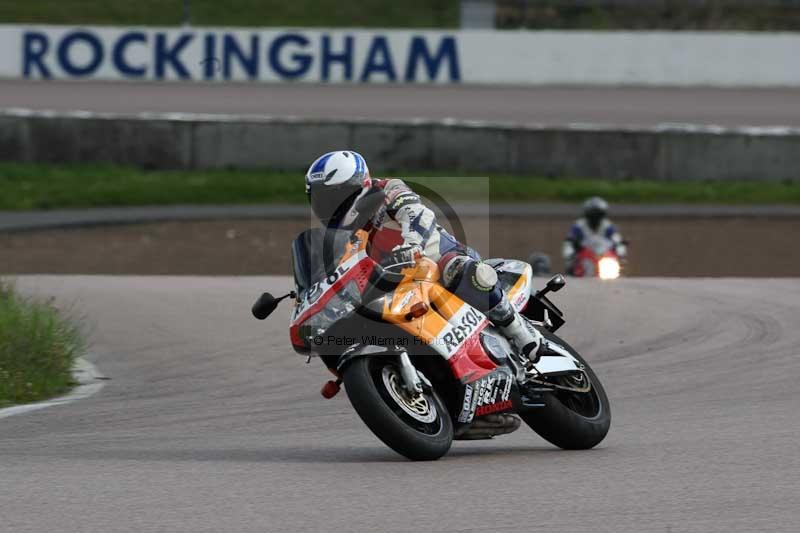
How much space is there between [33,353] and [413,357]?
11.4ft

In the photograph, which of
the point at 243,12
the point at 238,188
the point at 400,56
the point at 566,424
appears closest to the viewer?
the point at 566,424

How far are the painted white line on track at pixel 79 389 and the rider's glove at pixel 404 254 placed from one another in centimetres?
274

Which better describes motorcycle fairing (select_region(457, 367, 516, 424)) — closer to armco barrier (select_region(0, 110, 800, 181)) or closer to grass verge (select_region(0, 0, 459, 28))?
armco barrier (select_region(0, 110, 800, 181))

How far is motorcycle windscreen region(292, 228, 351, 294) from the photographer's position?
21.1 ft

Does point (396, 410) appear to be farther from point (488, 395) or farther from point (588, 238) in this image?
point (588, 238)

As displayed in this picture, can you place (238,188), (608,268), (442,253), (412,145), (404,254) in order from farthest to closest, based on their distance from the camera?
(412,145)
(238,188)
(608,268)
(442,253)
(404,254)

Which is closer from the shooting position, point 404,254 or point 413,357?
point 404,254

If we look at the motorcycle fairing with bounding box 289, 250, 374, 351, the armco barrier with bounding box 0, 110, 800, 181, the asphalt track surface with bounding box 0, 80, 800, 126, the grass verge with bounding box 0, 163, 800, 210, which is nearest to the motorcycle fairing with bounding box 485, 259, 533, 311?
the motorcycle fairing with bounding box 289, 250, 374, 351

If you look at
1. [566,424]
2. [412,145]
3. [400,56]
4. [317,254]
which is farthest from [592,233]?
[400,56]

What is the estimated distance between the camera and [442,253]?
6695mm

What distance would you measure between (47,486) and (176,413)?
8.16 ft

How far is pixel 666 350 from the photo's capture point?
1035cm

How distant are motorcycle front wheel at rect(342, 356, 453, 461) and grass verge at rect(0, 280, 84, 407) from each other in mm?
3008

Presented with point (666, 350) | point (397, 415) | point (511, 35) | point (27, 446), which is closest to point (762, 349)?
point (666, 350)
